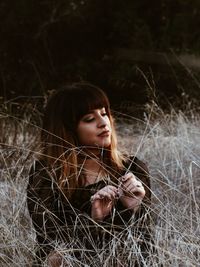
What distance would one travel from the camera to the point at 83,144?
2314 mm

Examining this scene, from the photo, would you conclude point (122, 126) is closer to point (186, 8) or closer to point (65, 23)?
point (186, 8)

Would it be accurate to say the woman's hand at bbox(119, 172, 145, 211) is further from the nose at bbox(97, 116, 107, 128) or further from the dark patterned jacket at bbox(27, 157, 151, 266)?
the nose at bbox(97, 116, 107, 128)

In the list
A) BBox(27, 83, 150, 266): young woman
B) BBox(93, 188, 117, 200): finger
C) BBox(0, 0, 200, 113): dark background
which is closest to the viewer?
BBox(93, 188, 117, 200): finger

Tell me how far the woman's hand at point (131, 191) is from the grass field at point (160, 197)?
12cm

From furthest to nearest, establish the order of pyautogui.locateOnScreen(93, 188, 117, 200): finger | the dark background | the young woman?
the dark background → the young woman → pyautogui.locateOnScreen(93, 188, 117, 200): finger

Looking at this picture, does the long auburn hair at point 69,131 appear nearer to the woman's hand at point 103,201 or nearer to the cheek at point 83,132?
the cheek at point 83,132

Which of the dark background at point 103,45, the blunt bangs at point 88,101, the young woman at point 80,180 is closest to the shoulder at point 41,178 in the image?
the young woman at point 80,180

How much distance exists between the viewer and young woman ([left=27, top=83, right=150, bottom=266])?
2.22m

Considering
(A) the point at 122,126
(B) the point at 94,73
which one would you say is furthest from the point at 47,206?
(B) the point at 94,73

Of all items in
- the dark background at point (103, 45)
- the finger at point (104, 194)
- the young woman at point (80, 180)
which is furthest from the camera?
the dark background at point (103, 45)

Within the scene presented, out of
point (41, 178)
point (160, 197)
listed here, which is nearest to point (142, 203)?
point (41, 178)

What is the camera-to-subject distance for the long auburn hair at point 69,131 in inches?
89.7

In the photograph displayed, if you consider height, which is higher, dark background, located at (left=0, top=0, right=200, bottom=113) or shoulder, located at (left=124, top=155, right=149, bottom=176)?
shoulder, located at (left=124, top=155, right=149, bottom=176)

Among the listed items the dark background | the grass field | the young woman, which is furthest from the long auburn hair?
the dark background
